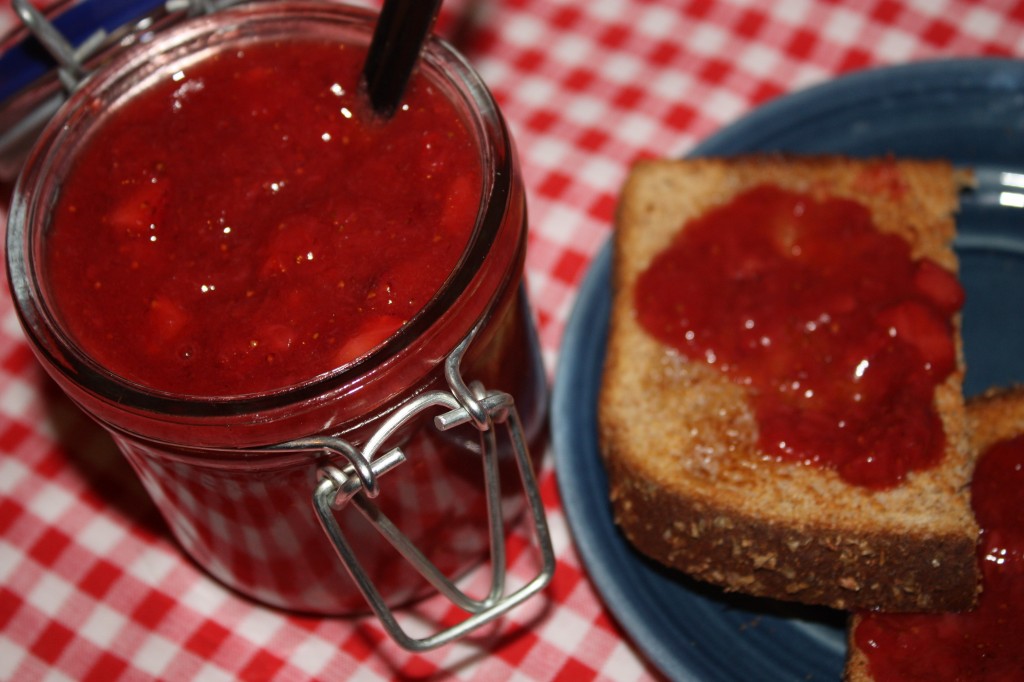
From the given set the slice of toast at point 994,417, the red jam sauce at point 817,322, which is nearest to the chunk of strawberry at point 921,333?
the red jam sauce at point 817,322

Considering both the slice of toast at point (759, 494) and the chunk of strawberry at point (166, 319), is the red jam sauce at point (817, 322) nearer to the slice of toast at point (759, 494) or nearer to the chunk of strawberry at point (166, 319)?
the slice of toast at point (759, 494)

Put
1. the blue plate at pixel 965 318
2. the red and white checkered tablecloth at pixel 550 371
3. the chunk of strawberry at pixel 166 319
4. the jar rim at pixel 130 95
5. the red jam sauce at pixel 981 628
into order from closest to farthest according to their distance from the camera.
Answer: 1. the jar rim at pixel 130 95
2. the chunk of strawberry at pixel 166 319
3. the red jam sauce at pixel 981 628
4. the blue plate at pixel 965 318
5. the red and white checkered tablecloth at pixel 550 371

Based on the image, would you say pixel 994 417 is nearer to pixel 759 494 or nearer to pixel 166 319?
pixel 759 494

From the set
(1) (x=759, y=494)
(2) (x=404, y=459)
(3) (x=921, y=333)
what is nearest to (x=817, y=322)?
(3) (x=921, y=333)

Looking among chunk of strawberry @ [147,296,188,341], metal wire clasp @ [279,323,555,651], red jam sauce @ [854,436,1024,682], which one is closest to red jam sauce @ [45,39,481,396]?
chunk of strawberry @ [147,296,188,341]

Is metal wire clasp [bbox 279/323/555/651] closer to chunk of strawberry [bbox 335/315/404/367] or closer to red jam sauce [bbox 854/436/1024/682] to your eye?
chunk of strawberry [bbox 335/315/404/367]

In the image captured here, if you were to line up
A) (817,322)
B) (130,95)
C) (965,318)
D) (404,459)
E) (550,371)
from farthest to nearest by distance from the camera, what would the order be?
(550,371) → (965,318) → (817,322) → (130,95) → (404,459)
